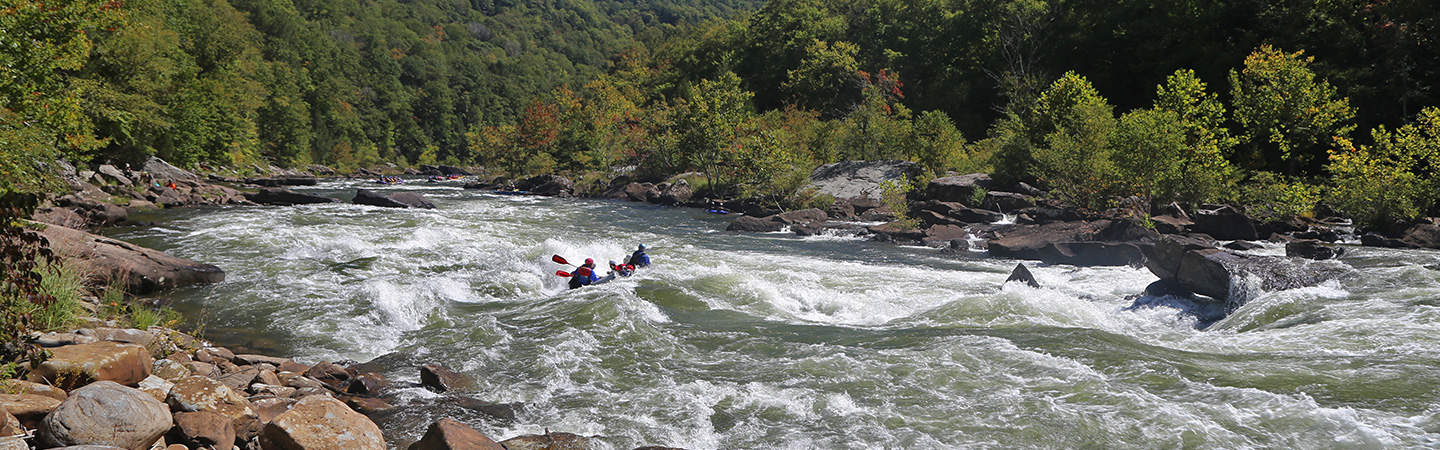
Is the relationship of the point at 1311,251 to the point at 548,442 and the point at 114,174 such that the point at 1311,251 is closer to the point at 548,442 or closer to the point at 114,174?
the point at 548,442

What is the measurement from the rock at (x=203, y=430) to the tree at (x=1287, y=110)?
107 ft

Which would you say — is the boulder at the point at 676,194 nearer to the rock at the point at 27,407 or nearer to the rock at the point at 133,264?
the rock at the point at 133,264

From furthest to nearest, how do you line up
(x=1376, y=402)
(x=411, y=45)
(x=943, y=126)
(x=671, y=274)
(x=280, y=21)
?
1. (x=411, y=45)
2. (x=280, y=21)
3. (x=943, y=126)
4. (x=671, y=274)
5. (x=1376, y=402)

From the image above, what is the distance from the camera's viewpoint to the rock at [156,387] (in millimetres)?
5844

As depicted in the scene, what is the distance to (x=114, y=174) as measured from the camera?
27.8 meters

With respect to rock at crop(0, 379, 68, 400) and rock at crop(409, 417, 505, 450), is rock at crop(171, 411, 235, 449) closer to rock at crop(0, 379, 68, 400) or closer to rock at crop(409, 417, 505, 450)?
rock at crop(0, 379, 68, 400)

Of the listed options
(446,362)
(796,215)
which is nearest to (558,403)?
(446,362)

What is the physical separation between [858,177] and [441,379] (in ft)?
99.1

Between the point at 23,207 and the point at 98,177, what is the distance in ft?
91.5

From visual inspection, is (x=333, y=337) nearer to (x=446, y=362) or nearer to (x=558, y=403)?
(x=446, y=362)

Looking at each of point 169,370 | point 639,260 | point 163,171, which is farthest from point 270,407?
point 163,171

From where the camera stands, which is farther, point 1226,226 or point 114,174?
point 114,174

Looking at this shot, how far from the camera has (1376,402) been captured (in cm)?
734

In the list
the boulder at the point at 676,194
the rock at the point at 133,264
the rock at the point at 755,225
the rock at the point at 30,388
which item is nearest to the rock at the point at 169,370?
the rock at the point at 30,388
